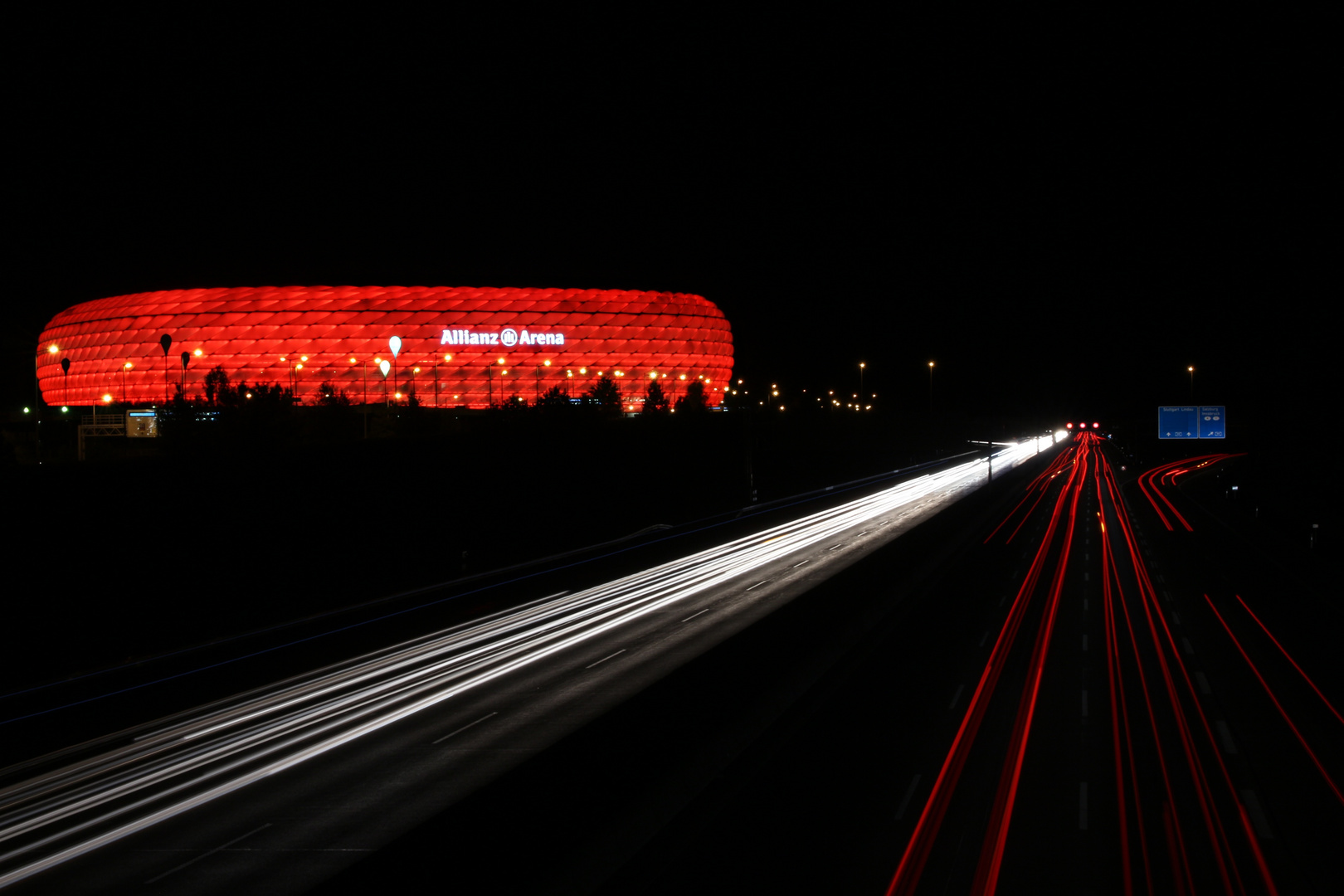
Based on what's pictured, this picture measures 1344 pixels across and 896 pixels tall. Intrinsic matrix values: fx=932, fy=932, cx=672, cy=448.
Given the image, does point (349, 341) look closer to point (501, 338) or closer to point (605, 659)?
point (501, 338)

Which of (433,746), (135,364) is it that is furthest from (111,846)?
(135,364)

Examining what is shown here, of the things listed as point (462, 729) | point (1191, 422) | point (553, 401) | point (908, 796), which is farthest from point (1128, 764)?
point (553, 401)

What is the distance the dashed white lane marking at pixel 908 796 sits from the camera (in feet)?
30.8

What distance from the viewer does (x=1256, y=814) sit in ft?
31.2

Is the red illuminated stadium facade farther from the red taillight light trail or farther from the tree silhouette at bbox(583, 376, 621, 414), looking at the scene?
the red taillight light trail

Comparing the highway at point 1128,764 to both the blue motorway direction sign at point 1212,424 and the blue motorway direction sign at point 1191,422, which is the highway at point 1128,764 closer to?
the blue motorway direction sign at point 1191,422

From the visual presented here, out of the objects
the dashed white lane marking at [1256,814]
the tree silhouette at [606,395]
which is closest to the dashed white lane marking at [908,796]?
the dashed white lane marking at [1256,814]

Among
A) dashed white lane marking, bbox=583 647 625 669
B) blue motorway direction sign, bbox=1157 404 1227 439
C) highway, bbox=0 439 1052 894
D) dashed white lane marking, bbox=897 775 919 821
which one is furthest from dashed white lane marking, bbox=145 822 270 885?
blue motorway direction sign, bbox=1157 404 1227 439

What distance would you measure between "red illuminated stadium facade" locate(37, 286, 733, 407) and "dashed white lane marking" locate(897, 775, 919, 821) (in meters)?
98.6

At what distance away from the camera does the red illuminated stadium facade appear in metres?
112

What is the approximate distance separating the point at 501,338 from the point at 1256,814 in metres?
112

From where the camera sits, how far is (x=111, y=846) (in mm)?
8859

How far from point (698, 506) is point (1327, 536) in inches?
1114

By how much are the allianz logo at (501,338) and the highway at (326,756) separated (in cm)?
9753
